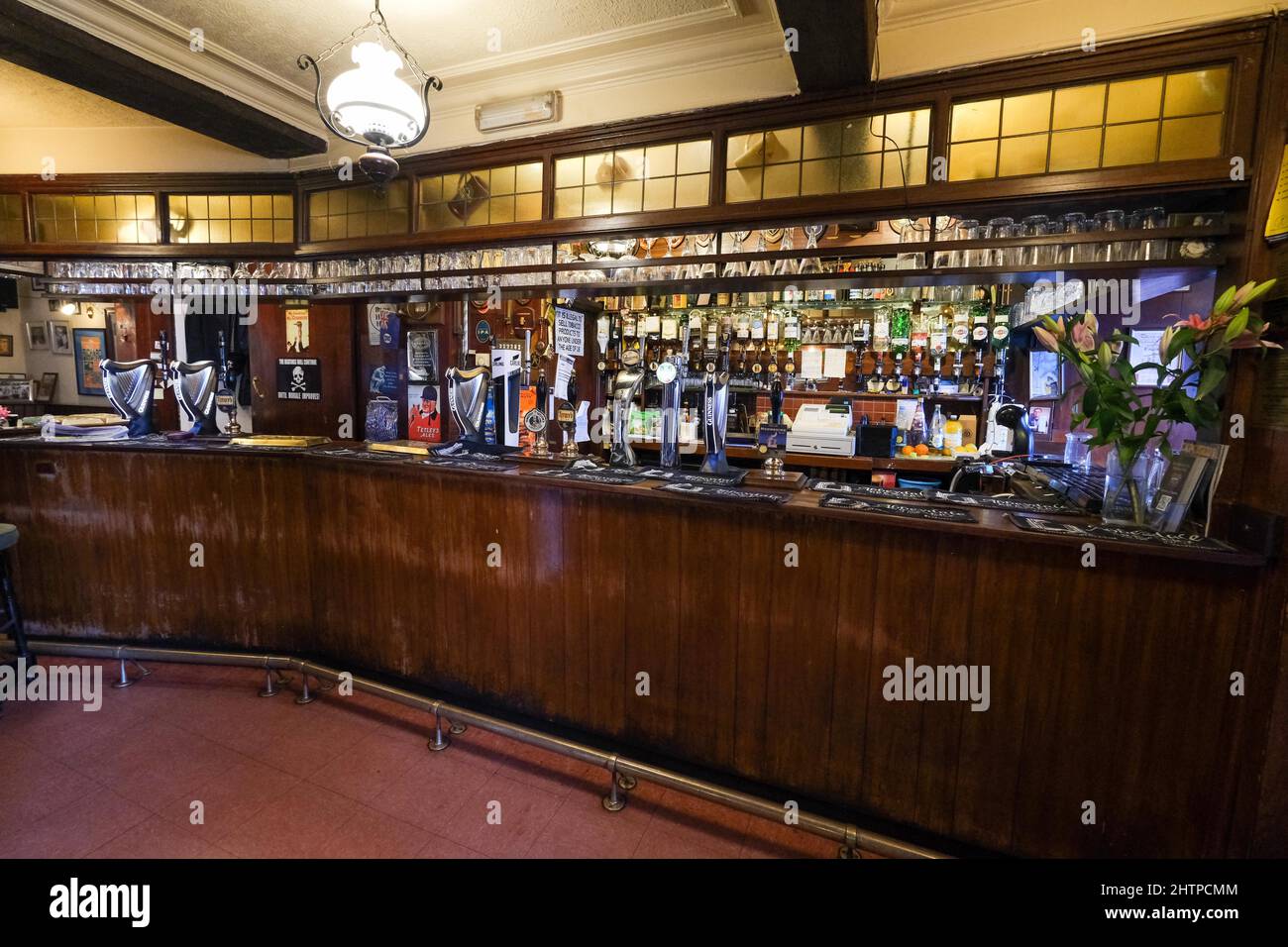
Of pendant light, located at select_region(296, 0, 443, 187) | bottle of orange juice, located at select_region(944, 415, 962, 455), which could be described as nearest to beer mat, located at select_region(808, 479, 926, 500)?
pendant light, located at select_region(296, 0, 443, 187)

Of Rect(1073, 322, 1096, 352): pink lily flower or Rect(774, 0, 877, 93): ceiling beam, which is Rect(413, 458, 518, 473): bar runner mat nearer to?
Rect(774, 0, 877, 93): ceiling beam

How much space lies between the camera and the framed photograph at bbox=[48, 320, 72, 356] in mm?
6789

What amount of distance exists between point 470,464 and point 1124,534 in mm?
2567

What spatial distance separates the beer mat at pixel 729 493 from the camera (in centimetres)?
216

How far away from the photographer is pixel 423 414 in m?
5.46

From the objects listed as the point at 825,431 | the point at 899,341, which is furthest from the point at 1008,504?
the point at 899,341

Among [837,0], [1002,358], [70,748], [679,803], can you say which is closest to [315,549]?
[70,748]

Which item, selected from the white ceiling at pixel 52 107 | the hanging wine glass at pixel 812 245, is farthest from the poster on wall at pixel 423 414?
the hanging wine glass at pixel 812 245

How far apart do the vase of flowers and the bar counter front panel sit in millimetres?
430

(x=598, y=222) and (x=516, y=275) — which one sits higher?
(x=598, y=222)

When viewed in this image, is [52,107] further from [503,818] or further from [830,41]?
[503,818]
